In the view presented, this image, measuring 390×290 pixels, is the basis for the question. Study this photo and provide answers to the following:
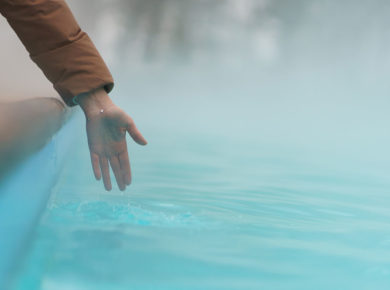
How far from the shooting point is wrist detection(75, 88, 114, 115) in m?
1.05

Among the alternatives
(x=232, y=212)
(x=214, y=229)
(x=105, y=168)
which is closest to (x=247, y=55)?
(x=232, y=212)

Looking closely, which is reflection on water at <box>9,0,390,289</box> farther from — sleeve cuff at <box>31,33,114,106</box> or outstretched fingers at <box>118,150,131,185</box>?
sleeve cuff at <box>31,33,114,106</box>

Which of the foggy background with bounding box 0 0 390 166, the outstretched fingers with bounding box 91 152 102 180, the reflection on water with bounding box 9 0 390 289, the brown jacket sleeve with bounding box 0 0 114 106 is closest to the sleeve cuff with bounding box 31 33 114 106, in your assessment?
the brown jacket sleeve with bounding box 0 0 114 106

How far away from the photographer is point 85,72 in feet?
3.35

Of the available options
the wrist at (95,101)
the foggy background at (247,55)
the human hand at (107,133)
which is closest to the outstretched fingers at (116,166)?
the human hand at (107,133)

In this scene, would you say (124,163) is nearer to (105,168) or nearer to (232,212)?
(105,168)

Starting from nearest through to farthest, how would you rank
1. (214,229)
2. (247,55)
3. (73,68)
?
1. (73,68)
2. (214,229)
3. (247,55)

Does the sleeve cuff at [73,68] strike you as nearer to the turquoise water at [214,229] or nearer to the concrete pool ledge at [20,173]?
the concrete pool ledge at [20,173]

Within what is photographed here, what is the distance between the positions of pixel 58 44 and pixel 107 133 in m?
0.19

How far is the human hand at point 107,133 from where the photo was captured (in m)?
1.06

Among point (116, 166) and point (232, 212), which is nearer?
point (116, 166)

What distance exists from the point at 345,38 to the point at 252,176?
22.7ft

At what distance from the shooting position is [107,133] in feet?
3.56

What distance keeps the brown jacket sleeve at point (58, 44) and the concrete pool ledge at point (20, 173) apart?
3.2 inches
